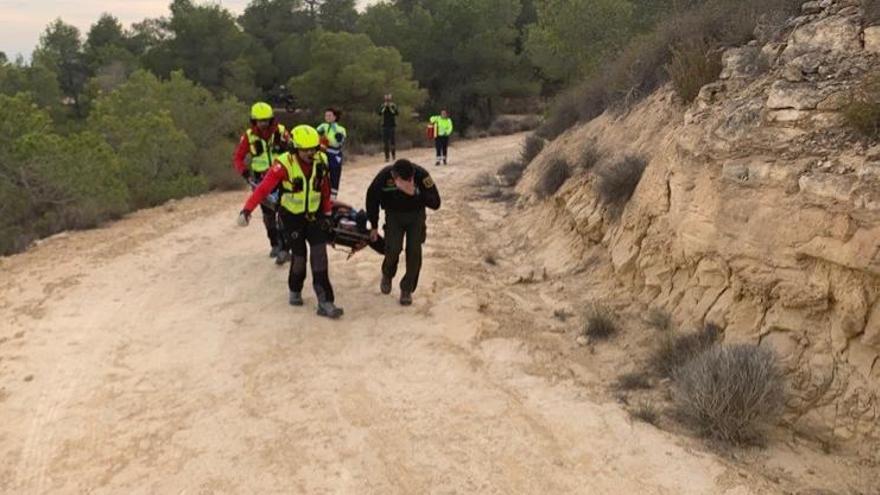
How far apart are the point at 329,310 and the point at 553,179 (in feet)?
16.4

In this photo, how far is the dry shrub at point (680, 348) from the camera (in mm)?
6027

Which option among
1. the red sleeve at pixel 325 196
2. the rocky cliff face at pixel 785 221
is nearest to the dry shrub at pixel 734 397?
the rocky cliff face at pixel 785 221

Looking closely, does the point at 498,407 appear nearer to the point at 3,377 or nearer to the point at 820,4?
the point at 3,377

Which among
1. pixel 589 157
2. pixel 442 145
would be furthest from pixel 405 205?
pixel 442 145

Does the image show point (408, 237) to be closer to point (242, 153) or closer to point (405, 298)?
point (405, 298)

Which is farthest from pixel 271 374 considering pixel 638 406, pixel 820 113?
pixel 820 113

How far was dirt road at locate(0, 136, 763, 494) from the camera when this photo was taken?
467 cm

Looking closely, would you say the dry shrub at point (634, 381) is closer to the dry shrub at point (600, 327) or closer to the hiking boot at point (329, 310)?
the dry shrub at point (600, 327)

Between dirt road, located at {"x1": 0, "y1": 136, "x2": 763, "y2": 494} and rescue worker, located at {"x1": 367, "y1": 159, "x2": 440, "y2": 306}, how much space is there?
0.46m

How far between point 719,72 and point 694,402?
4.25 metres

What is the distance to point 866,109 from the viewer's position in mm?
5531

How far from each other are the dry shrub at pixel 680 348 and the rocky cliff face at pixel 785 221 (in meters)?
0.16

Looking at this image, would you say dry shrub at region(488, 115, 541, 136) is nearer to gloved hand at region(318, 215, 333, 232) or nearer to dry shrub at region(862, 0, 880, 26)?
gloved hand at region(318, 215, 333, 232)

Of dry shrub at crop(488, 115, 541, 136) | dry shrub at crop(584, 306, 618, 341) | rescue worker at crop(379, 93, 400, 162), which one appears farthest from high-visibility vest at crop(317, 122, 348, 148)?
dry shrub at crop(488, 115, 541, 136)
